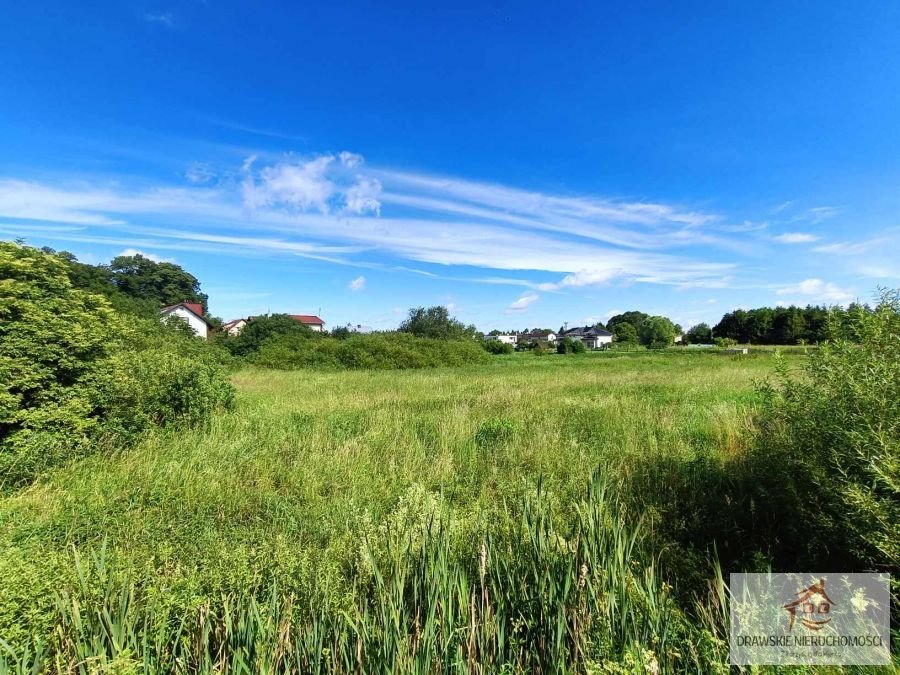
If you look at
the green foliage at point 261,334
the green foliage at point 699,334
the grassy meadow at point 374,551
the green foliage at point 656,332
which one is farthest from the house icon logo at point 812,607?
the green foliage at point 699,334

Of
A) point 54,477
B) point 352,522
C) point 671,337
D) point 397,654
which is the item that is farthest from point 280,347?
point 671,337

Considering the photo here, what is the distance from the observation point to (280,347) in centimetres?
2855

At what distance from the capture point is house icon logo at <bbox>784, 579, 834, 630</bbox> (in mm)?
2058

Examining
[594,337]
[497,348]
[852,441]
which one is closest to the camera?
[852,441]

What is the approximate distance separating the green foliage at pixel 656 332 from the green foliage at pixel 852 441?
238 feet

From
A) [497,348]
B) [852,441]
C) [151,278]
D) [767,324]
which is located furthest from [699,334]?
[151,278]

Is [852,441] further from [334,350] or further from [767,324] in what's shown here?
[767,324]

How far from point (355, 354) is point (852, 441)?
2696cm

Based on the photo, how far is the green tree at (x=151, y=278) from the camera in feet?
199

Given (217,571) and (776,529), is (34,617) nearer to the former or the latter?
(217,571)

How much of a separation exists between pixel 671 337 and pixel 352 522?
84.8 meters

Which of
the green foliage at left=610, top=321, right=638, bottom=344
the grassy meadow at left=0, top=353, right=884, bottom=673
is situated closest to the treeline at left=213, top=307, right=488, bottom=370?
the grassy meadow at left=0, top=353, right=884, bottom=673

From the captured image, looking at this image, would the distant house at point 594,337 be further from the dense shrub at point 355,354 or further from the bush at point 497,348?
the dense shrub at point 355,354

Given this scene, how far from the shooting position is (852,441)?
2.31m
